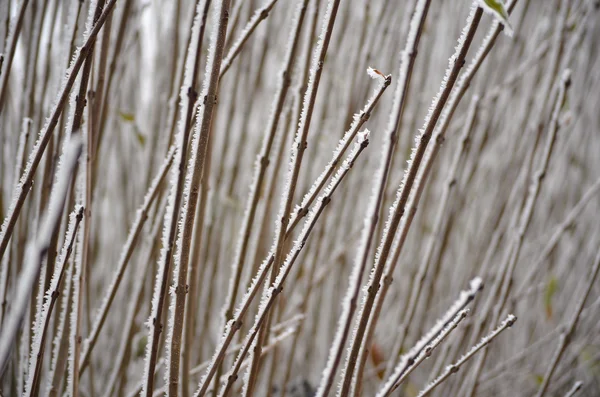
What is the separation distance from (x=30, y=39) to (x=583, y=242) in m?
1.20

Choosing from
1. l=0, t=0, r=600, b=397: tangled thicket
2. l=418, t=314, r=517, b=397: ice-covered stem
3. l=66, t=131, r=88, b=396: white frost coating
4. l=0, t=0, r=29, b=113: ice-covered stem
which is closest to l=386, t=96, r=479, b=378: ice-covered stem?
l=0, t=0, r=600, b=397: tangled thicket

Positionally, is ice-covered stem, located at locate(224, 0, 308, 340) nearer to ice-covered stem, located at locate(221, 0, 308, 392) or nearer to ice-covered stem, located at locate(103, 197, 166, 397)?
ice-covered stem, located at locate(221, 0, 308, 392)

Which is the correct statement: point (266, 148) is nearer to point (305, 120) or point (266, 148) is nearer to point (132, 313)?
point (305, 120)

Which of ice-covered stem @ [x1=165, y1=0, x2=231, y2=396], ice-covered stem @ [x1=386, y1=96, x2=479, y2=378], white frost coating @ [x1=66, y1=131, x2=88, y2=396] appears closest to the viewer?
ice-covered stem @ [x1=165, y1=0, x2=231, y2=396]

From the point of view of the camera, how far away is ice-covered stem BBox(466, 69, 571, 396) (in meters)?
0.60

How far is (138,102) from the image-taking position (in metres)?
1.10

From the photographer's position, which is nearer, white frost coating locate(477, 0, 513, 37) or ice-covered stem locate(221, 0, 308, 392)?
white frost coating locate(477, 0, 513, 37)

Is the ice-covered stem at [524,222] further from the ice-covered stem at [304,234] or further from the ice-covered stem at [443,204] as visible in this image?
the ice-covered stem at [304,234]

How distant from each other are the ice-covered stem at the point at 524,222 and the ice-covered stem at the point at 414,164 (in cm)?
24

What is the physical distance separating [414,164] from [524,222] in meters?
0.32

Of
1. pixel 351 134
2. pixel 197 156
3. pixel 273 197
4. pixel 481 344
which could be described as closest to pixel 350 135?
pixel 351 134

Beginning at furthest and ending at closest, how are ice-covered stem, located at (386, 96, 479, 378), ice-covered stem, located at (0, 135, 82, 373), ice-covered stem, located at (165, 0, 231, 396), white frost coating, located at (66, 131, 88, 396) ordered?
ice-covered stem, located at (386, 96, 479, 378)
white frost coating, located at (66, 131, 88, 396)
ice-covered stem, located at (165, 0, 231, 396)
ice-covered stem, located at (0, 135, 82, 373)

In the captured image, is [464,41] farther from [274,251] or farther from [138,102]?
[138,102]

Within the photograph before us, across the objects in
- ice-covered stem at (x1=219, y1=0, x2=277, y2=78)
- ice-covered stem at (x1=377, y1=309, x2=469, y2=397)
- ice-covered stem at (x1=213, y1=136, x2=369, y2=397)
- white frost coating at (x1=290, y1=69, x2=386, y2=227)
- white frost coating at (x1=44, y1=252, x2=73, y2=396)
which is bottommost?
white frost coating at (x1=44, y1=252, x2=73, y2=396)
